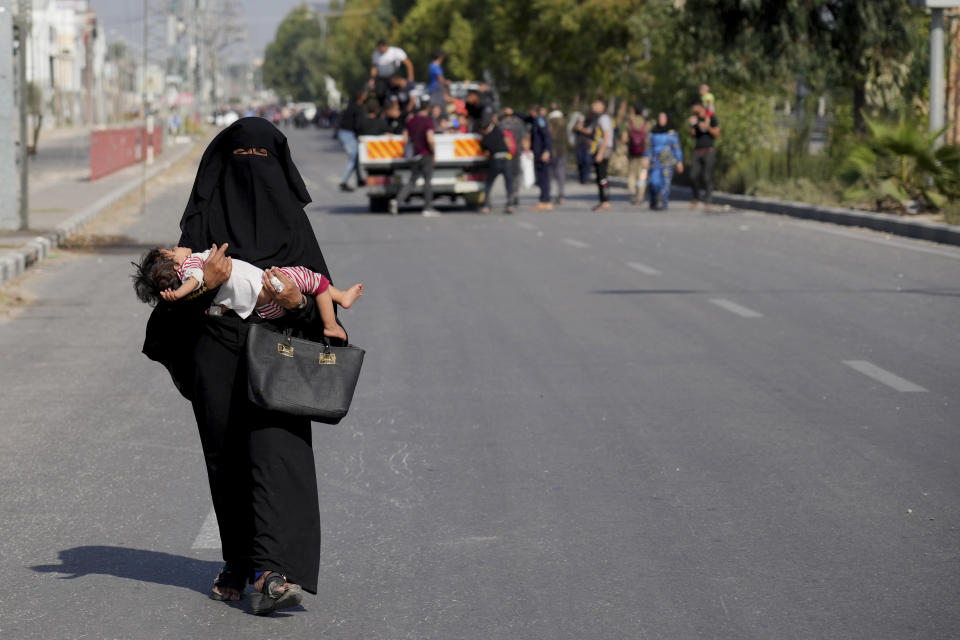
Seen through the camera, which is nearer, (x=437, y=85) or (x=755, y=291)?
(x=755, y=291)

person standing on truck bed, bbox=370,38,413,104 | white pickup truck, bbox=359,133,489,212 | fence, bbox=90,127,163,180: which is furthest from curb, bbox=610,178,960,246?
fence, bbox=90,127,163,180

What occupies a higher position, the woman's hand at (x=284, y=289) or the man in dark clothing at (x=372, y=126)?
the man in dark clothing at (x=372, y=126)

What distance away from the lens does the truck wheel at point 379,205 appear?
1156 inches

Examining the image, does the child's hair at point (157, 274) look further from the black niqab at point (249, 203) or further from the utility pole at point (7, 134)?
the utility pole at point (7, 134)

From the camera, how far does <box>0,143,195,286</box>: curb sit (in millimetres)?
17703

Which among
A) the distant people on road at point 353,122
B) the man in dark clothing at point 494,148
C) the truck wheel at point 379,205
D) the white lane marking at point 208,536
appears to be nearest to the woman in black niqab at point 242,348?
the white lane marking at point 208,536

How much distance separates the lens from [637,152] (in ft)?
98.1

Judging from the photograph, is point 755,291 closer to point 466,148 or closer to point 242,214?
point 242,214

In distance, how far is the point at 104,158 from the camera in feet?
137

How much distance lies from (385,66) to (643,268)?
13.8m

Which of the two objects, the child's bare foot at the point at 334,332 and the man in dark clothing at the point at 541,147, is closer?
the child's bare foot at the point at 334,332

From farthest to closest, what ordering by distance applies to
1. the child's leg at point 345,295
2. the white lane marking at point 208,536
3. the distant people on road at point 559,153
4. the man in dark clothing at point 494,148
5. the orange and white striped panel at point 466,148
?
the distant people on road at point 559,153 → the orange and white striped panel at point 466,148 → the man in dark clothing at point 494,148 → the white lane marking at point 208,536 → the child's leg at point 345,295

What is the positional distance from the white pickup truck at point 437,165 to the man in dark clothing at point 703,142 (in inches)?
143

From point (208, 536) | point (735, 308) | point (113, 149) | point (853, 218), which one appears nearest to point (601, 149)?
point (853, 218)
